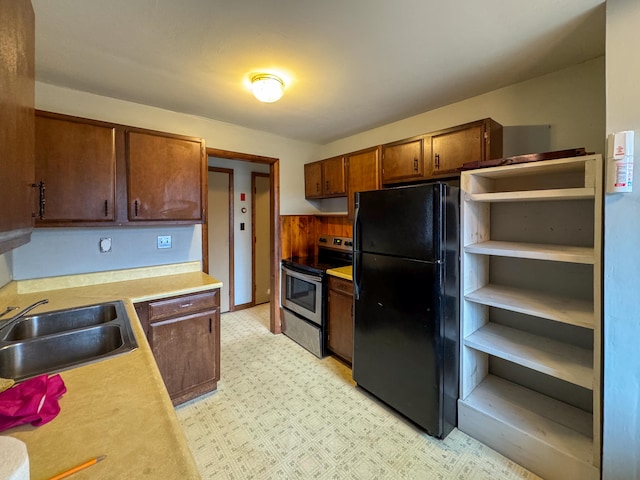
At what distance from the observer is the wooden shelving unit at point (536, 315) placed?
1437 millimetres

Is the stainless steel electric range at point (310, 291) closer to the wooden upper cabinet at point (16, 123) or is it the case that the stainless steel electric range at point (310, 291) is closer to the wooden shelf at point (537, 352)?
the wooden shelf at point (537, 352)

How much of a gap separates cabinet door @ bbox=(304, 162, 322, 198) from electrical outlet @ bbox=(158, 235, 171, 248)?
5.46ft

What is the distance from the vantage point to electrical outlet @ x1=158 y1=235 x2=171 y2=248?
8.16 ft

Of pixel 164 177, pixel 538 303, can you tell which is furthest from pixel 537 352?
pixel 164 177

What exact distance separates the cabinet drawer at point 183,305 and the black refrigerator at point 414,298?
1.20 meters

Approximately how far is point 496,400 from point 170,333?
2278 millimetres

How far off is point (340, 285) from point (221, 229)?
7.31ft

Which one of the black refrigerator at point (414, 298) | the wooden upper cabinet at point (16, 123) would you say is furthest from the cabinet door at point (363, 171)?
the wooden upper cabinet at point (16, 123)

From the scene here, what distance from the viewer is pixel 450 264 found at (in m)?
1.77

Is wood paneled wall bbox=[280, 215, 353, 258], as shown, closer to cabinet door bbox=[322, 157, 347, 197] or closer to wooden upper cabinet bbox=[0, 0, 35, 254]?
cabinet door bbox=[322, 157, 347, 197]

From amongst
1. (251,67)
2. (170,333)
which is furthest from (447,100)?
(170,333)

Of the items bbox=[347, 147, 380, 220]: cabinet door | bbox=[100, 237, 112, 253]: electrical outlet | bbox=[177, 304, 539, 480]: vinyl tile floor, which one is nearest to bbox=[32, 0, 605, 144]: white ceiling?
bbox=[347, 147, 380, 220]: cabinet door

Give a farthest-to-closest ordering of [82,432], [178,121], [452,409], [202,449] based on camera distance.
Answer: [178,121] < [452,409] < [202,449] < [82,432]

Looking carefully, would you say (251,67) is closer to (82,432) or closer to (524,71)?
(524,71)
